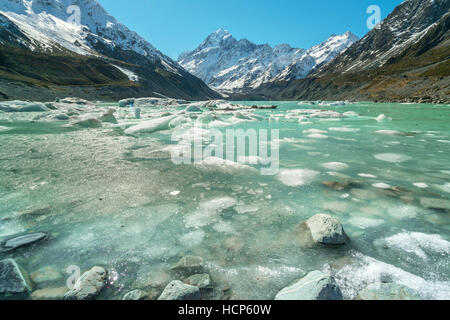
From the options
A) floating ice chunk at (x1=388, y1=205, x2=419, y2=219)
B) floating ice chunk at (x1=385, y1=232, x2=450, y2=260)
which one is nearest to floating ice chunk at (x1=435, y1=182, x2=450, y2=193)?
floating ice chunk at (x1=388, y1=205, x2=419, y2=219)

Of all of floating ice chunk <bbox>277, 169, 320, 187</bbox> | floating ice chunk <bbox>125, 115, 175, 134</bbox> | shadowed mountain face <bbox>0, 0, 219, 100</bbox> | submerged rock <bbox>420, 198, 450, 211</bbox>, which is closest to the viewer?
submerged rock <bbox>420, 198, 450, 211</bbox>

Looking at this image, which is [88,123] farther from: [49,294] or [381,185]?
[381,185]

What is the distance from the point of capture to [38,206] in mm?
4207

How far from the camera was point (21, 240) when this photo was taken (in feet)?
10.3

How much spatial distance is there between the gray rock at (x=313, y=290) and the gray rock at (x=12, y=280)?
8.47ft

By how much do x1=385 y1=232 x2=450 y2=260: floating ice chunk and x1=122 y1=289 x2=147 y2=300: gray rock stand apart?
126 inches

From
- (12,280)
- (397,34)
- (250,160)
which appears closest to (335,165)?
(250,160)

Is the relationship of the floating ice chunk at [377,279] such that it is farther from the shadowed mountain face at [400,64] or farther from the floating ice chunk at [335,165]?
the shadowed mountain face at [400,64]

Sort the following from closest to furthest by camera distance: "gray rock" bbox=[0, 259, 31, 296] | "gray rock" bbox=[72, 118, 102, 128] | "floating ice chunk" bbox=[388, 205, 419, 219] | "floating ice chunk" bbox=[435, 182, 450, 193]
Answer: "gray rock" bbox=[0, 259, 31, 296] → "floating ice chunk" bbox=[388, 205, 419, 219] → "floating ice chunk" bbox=[435, 182, 450, 193] → "gray rock" bbox=[72, 118, 102, 128]

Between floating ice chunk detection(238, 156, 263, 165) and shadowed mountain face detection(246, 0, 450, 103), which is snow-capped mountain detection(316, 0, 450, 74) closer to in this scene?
shadowed mountain face detection(246, 0, 450, 103)

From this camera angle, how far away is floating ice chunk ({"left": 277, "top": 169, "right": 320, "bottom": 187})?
552 centimetres

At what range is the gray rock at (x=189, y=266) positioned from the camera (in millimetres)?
2705

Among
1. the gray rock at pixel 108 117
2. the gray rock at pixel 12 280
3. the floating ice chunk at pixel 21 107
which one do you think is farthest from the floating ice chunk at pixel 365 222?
the floating ice chunk at pixel 21 107
